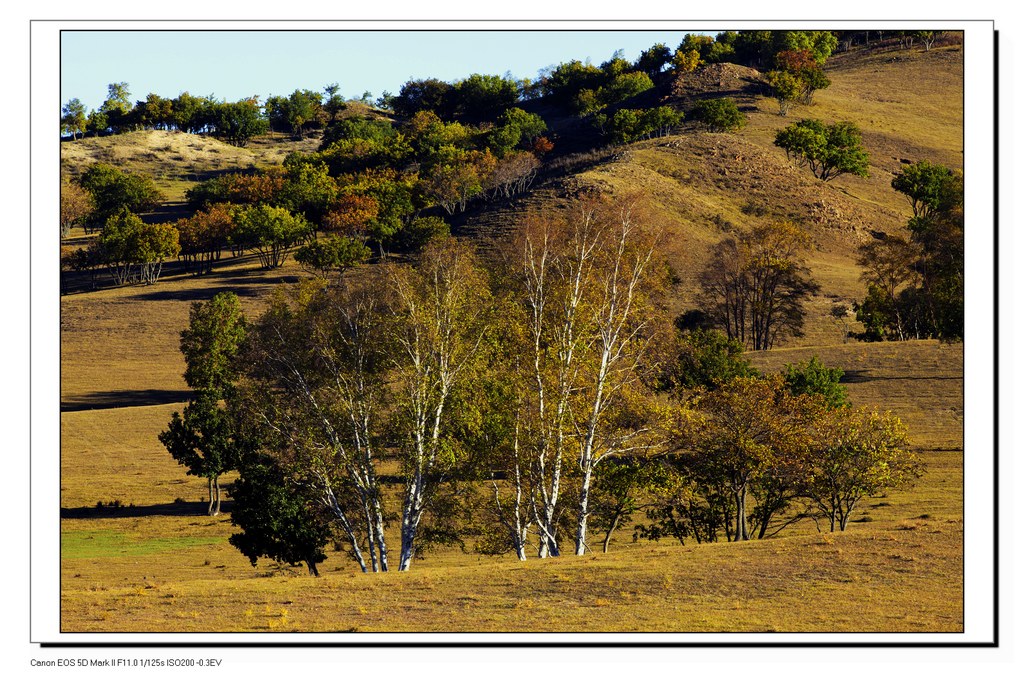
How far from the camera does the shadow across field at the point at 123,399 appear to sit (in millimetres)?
88250

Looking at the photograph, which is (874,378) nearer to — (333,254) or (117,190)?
(333,254)

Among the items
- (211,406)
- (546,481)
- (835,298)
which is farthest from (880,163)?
(546,481)

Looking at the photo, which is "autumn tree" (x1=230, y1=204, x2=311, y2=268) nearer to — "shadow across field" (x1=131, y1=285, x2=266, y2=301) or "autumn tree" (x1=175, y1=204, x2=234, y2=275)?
"autumn tree" (x1=175, y1=204, x2=234, y2=275)

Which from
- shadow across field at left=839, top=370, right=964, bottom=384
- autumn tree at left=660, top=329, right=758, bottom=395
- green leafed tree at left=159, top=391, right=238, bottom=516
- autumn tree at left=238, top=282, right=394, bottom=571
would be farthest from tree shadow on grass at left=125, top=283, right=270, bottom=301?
autumn tree at left=238, top=282, right=394, bottom=571

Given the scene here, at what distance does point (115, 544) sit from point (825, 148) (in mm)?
130313

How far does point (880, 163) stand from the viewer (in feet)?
553

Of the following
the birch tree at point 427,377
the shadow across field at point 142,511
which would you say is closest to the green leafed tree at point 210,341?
the shadow across field at point 142,511

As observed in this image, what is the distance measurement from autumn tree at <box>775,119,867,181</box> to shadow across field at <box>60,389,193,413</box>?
10216 cm

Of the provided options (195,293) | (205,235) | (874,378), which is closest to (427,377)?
(874,378)

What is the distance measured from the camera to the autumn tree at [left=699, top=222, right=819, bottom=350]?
103 meters

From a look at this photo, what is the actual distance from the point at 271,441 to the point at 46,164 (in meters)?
21.3

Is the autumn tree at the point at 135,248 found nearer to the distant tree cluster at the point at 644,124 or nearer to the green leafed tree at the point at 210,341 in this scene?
the green leafed tree at the point at 210,341

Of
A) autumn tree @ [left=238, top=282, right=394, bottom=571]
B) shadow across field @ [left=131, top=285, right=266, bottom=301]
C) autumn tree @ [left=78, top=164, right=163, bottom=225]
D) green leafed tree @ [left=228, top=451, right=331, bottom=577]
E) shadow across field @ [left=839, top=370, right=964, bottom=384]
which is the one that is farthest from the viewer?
autumn tree @ [left=78, top=164, right=163, bottom=225]
